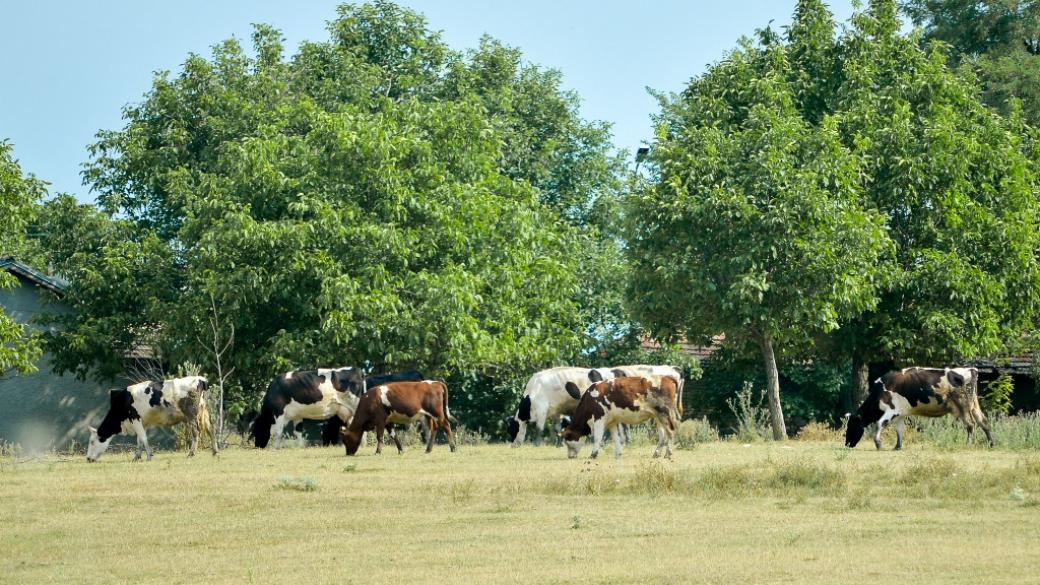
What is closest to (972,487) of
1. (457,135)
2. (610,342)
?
(457,135)

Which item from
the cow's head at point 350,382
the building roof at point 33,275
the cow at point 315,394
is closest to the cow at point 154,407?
the cow at point 315,394

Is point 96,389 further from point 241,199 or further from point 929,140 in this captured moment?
point 929,140

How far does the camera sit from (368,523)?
1669 centimetres

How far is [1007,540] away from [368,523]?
678 cm

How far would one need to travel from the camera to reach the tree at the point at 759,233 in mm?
34688

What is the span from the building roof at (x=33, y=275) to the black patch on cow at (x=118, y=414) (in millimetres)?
15050

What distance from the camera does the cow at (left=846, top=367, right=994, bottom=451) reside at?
28.3 m

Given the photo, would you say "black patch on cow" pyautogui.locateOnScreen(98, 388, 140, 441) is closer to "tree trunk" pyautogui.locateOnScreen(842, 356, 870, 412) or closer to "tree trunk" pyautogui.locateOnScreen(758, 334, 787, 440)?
"tree trunk" pyautogui.locateOnScreen(758, 334, 787, 440)

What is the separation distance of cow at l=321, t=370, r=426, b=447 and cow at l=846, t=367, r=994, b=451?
9586 mm

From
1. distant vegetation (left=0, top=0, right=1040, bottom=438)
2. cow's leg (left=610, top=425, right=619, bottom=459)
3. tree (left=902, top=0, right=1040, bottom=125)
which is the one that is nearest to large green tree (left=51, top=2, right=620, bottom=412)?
distant vegetation (left=0, top=0, right=1040, bottom=438)

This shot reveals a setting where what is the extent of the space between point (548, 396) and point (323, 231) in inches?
300

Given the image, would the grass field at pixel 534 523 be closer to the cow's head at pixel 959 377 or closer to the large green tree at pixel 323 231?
the cow's head at pixel 959 377

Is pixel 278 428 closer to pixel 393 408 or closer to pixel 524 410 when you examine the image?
pixel 393 408

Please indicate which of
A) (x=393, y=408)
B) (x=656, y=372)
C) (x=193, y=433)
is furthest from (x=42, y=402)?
(x=656, y=372)
